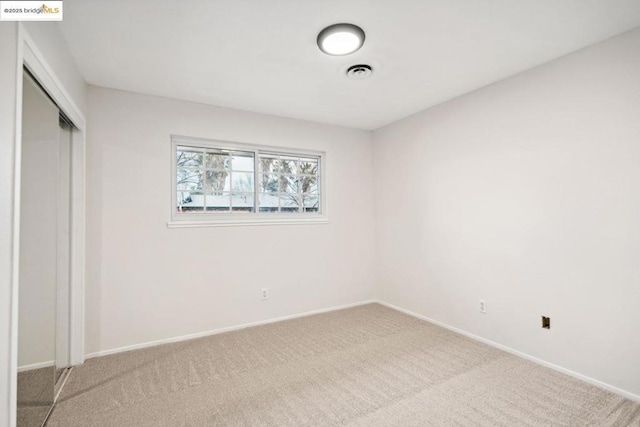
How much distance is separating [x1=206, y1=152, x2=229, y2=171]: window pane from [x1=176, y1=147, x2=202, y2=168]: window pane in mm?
104

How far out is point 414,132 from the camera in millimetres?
3654

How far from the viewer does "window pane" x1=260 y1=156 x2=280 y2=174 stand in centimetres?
369

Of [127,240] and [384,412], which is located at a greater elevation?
[127,240]

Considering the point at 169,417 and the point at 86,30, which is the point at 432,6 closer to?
the point at 86,30

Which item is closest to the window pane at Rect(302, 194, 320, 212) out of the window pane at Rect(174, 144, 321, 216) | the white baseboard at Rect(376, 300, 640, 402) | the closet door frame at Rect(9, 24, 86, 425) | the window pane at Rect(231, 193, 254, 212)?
the window pane at Rect(174, 144, 321, 216)

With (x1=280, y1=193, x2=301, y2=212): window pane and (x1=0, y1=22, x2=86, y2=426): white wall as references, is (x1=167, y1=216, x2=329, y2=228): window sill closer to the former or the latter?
(x1=280, y1=193, x2=301, y2=212): window pane

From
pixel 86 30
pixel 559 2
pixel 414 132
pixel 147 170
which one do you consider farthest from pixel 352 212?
pixel 86 30

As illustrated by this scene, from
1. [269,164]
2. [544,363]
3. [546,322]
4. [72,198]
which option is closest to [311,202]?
[269,164]

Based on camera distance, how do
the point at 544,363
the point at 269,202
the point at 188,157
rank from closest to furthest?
the point at 544,363 < the point at 188,157 < the point at 269,202

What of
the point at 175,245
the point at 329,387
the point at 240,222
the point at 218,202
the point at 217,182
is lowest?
the point at 329,387

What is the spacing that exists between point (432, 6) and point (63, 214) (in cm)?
303

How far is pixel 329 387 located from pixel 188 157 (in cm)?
263

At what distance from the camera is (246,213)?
354cm

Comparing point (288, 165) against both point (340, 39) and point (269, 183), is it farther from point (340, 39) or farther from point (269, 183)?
point (340, 39)
